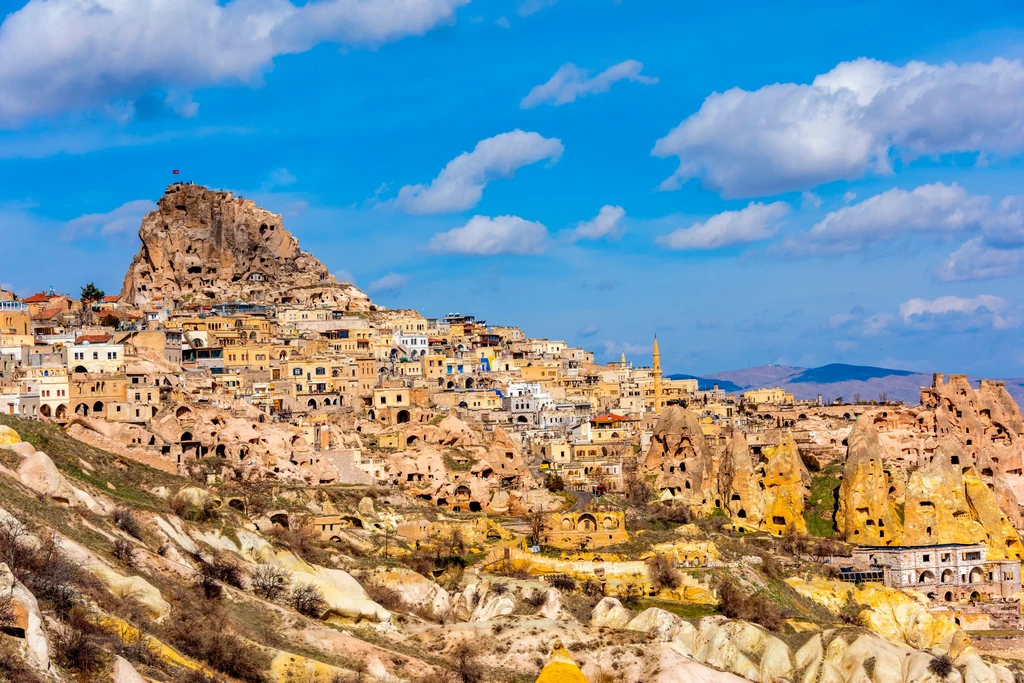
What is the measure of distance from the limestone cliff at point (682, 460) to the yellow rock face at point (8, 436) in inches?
1692

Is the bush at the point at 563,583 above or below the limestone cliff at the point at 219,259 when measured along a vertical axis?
below

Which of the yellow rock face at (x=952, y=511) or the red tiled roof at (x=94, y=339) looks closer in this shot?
the yellow rock face at (x=952, y=511)

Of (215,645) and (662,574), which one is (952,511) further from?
(215,645)

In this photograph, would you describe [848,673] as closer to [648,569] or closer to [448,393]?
[648,569]

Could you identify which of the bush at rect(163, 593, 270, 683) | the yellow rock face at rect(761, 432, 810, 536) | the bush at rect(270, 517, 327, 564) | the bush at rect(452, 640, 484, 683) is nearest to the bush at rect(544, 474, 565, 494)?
the yellow rock face at rect(761, 432, 810, 536)

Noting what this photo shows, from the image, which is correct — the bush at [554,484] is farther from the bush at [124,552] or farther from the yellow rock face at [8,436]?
the bush at [124,552]

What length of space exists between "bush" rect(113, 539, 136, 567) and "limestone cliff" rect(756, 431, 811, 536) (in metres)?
47.7

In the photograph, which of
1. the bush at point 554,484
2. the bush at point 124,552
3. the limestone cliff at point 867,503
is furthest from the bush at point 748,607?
the bush at point 124,552

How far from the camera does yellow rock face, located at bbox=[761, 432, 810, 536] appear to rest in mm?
84562

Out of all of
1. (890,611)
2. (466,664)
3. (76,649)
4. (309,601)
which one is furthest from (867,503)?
(76,649)

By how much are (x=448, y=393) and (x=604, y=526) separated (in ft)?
98.2

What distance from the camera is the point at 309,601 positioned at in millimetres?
48500

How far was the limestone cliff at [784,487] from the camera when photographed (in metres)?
84.6

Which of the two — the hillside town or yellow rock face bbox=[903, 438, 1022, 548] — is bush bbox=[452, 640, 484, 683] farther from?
yellow rock face bbox=[903, 438, 1022, 548]
